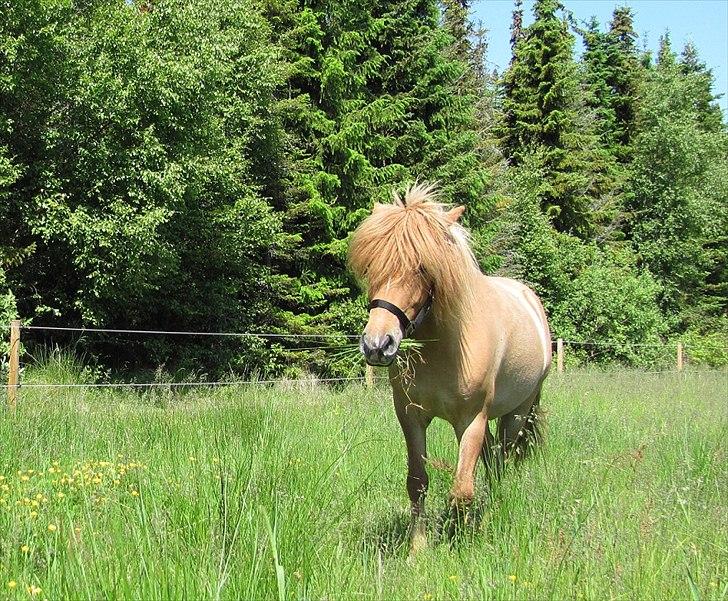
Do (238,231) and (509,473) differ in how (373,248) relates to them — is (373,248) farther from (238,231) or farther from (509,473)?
(238,231)

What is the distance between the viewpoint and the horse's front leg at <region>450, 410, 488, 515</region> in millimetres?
3689

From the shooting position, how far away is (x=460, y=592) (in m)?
2.39

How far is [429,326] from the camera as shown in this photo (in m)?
3.71

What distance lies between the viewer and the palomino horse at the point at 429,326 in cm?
331

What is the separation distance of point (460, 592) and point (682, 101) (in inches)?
1262

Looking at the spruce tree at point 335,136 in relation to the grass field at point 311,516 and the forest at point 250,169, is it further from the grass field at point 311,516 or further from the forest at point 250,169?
the grass field at point 311,516

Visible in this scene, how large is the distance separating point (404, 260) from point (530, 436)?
2.94 m

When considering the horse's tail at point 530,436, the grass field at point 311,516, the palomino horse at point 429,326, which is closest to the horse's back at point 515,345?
the palomino horse at point 429,326

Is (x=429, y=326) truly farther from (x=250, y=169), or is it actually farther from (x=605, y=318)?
(x=605, y=318)

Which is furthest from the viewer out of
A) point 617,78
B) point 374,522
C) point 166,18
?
point 617,78

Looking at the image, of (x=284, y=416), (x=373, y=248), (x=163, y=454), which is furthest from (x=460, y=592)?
(x=284, y=416)

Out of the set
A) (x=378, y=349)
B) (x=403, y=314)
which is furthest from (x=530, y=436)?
(x=378, y=349)

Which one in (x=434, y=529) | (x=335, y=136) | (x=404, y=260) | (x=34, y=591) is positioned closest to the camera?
(x=34, y=591)

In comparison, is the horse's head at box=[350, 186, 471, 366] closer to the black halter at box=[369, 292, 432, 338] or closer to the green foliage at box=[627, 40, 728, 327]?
the black halter at box=[369, 292, 432, 338]
